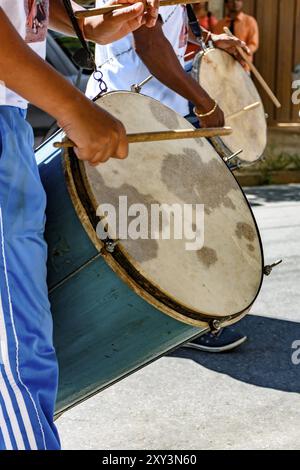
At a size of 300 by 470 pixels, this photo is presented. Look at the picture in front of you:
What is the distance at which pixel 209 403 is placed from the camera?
3586 millimetres

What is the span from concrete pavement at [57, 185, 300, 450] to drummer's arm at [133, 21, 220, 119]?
43.7 inches

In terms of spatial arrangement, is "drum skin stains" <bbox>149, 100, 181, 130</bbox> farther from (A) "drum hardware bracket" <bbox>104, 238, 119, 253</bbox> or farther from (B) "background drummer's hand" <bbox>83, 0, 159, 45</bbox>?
(A) "drum hardware bracket" <bbox>104, 238, 119, 253</bbox>

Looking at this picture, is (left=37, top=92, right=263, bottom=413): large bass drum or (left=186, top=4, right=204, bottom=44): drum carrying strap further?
(left=186, top=4, right=204, bottom=44): drum carrying strap

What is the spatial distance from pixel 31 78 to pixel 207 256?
0.70 m

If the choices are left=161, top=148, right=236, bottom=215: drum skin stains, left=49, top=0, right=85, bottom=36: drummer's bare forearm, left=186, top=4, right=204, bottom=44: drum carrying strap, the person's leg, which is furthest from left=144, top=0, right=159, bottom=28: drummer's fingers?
left=186, top=4, right=204, bottom=44: drum carrying strap

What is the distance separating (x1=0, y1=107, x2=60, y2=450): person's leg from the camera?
73.9 inches

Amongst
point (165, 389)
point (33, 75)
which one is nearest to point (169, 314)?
point (33, 75)

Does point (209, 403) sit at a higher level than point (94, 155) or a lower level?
lower

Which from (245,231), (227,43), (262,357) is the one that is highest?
(245,231)

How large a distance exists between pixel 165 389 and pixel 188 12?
157cm

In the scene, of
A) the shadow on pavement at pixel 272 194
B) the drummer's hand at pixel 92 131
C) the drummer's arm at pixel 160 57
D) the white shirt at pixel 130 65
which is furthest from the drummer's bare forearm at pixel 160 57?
the shadow on pavement at pixel 272 194

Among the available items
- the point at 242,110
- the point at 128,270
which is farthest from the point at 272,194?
the point at 128,270

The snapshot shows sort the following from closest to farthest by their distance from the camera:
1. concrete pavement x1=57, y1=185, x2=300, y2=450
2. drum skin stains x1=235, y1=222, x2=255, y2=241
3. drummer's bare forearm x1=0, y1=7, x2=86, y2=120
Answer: drummer's bare forearm x1=0, y1=7, x2=86, y2=120
drum skin stains x1=235, y1=222, x2=255, y2=241
concrete pavement x1=57, y1=185, x2=300, y2=450

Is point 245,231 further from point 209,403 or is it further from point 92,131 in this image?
point 209,403
